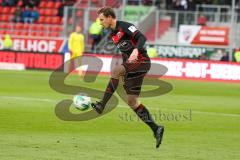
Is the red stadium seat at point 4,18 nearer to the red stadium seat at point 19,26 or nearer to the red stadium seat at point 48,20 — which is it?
the red stadium seat at point 19,26

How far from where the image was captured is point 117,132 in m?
13.6

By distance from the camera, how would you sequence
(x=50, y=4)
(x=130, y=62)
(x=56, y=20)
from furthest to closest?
1. (x=50, y=4)
2. (x=56, y=20)
3. (x=130, y=62)

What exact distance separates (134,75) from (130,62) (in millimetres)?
391

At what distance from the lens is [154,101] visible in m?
20.8

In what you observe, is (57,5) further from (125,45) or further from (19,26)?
(125,45)

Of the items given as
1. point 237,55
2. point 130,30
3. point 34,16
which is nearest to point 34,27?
point 34,16

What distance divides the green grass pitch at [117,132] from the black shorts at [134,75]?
0.89 metres

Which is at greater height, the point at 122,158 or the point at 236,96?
the point at 122,158

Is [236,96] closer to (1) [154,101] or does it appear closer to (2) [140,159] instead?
(1) [154,101]

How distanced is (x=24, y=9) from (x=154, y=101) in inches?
976

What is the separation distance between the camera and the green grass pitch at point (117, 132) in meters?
10.9

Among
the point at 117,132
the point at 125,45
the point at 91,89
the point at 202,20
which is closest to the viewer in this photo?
the point at 125,45

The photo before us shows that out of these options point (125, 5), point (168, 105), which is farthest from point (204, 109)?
point (125, 5)

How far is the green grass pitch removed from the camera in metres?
10.9
